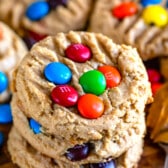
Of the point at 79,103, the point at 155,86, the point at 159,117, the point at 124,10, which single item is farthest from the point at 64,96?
the point at 124,10

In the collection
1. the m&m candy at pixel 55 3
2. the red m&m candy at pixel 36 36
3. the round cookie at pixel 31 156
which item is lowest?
the round cookie at pixel 31 156

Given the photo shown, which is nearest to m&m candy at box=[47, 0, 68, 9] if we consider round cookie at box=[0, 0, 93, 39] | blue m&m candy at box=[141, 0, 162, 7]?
round cookie at box=[0, 0, 93, 39]

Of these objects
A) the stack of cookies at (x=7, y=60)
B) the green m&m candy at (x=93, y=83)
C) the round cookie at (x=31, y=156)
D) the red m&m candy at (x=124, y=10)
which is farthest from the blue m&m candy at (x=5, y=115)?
the red m&m candy at (x=124, y=10)

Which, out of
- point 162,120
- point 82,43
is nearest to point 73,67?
point 82,43

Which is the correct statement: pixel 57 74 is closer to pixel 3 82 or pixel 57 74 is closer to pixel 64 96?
pixel 64 96

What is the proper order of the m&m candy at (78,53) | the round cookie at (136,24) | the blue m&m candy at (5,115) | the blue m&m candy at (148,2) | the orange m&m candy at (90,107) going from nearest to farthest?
1. the orange m&m candy at (90,107)
2. the m&m candy at (78,53)
3. the blue m&m candy at (5,115)
4. the round cookie at (136,24)
5. the blue m&m candy at (148,2)

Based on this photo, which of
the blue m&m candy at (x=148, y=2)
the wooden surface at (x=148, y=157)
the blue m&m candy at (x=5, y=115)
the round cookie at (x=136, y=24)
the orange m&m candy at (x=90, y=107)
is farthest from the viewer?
the blue m&m candy at (x=148, y=2)

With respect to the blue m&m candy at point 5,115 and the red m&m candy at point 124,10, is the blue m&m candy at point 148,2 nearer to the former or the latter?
the red m&m candy at point 124,10

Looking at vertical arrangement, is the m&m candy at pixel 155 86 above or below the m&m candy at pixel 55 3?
below

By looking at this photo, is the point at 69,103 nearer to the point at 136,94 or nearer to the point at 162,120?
the point at 136,94
